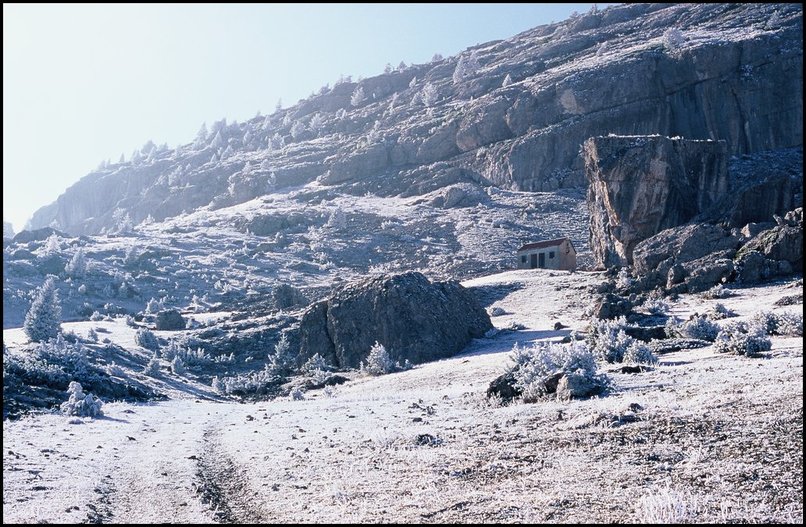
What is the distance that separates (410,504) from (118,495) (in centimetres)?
440

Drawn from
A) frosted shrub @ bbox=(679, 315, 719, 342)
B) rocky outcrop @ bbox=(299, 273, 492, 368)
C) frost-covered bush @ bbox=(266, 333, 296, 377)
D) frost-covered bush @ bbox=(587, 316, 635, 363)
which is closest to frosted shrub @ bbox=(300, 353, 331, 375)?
rocky outcrop @ bbox=(299, 273, 492, 368)

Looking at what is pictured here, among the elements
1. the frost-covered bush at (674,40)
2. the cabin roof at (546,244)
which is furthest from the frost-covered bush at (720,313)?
the frost-covered bush at (674,40)

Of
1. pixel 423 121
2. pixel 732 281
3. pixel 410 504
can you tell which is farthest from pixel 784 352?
pixel 423 121

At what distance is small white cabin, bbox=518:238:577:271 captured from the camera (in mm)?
56844

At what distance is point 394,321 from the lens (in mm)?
34500

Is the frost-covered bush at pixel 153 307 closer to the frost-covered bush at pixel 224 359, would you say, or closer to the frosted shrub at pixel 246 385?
the frost-covered bush at pixel 224 359

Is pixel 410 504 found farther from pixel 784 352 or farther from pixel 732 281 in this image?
pixel 732 281

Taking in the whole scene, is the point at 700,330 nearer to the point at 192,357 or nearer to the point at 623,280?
the point at 623,280

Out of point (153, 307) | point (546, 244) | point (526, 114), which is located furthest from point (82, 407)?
point (526, 114)

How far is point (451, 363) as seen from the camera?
28.1 m

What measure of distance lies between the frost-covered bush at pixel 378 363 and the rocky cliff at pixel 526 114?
241 feet

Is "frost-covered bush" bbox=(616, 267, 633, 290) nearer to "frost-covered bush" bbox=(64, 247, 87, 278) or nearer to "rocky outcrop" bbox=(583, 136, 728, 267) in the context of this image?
"rocky outcrop" bbox=(583, 136, 728, 267)

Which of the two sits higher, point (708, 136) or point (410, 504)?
point (708, 136)

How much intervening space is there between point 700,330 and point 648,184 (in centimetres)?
2797
